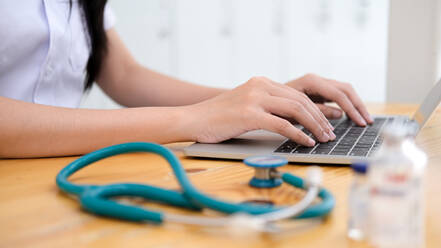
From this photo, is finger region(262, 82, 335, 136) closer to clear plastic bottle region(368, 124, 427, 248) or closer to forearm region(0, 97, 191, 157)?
forearm region(0, 97, 191, 157)

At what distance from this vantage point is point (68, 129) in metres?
0.75

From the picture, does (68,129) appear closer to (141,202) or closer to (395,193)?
(141,202)

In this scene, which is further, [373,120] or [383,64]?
[383,64]

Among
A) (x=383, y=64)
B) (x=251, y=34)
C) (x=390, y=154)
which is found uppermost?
(x=390, y=154)

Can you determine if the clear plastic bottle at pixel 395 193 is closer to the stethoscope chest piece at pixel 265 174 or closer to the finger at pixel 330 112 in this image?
the stethoscope chest piece at pixel 265 174

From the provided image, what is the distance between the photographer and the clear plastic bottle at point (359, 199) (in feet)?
1.24

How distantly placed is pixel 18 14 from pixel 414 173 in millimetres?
811

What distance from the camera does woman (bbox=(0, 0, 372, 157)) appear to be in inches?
29.4

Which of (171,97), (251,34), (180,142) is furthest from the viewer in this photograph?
(251,34)

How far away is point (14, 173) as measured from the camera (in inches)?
26.3

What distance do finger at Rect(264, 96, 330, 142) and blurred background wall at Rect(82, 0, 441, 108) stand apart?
1.74 m

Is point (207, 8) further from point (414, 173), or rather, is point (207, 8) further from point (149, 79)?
point (414, 173)

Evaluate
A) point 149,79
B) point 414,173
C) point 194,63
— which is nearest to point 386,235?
point 414,173

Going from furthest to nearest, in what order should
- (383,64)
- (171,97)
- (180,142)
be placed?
(383,64) → (171,97) → (180,142)
